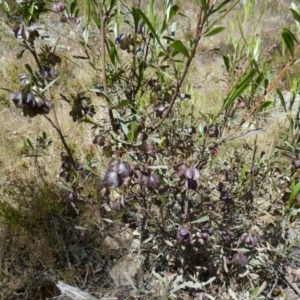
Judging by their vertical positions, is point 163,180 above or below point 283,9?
below

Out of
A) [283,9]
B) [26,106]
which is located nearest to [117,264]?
[26,106]

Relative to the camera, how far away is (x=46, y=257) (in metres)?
1.75

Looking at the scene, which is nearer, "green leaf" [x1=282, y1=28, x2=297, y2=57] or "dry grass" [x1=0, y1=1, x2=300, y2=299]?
"green leaf" [x1=282, y1=28, x2=297, y2=57]

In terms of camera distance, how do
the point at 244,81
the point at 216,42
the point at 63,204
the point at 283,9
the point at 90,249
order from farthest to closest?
1. the point at 283,9
2. the point at 216,42
3. the point at 63,204
4. the point at 90,249
5. the point at 244,81

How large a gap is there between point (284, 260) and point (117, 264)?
2.54ft

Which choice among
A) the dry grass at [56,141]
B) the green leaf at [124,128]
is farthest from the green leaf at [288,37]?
the green leaf at [124,128]

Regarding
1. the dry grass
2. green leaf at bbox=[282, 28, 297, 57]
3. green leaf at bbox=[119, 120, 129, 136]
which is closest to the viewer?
green leaf at bbox=[282, 28, 297, 57]

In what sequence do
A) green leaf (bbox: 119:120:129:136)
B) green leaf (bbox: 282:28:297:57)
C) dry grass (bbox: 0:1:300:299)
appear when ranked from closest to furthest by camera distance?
green leaf (bbox: 282:28:297:57), green leaf (bbox: 119:120:129:136), dry grass (bbox: 0:1:300:299)

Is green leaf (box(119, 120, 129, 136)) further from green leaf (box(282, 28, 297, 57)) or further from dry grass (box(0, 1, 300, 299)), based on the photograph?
green leaf (box(282, 28, 297, 57))

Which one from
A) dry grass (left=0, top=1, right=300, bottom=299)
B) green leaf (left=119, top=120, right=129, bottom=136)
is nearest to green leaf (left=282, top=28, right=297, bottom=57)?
dry grass (left=0, top=1, right=300, bottom=299)

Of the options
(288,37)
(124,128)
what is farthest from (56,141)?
(288,37)

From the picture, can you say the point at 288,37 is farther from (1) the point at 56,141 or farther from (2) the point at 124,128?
(1) the point at 56,141

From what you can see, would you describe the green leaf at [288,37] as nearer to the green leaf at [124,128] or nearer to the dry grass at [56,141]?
the dry grass at [56,141]

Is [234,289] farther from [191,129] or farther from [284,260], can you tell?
[191,129]
